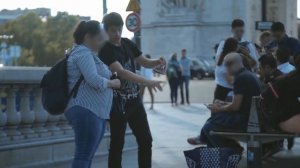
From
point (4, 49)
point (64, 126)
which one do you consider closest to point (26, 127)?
point (64, 126)

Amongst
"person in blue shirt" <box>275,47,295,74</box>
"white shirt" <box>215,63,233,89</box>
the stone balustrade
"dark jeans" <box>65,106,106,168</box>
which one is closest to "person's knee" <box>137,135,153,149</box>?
"dark jeans" <box>65,106,106,168</box>

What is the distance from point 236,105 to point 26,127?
8.60 ft

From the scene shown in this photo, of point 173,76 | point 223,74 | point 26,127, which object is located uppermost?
point 223,74

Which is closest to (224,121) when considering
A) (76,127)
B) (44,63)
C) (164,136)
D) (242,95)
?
(242,95)

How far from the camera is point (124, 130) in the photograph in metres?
7.70

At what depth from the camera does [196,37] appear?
63.6 metres

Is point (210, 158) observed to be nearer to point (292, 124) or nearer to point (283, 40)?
point (292, 124)

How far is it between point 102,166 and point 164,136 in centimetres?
385

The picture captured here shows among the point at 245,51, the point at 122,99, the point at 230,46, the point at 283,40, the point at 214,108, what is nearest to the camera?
the point at 122,99

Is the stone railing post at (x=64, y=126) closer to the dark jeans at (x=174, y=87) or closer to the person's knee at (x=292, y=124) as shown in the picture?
the person's knee at (x=292, y=124)

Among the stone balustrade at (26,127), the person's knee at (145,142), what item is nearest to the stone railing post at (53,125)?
the stone balustrade at (26,127)

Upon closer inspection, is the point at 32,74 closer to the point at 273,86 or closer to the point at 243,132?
the point at 243,132

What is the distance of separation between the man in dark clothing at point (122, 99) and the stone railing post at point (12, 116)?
1643 millimetres

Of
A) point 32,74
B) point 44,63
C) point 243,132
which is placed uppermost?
point 32,74
